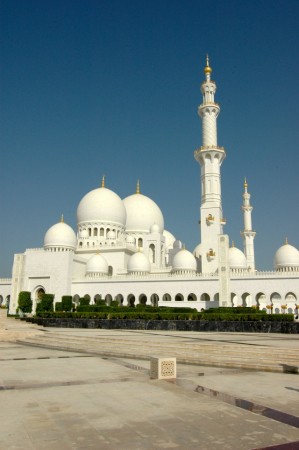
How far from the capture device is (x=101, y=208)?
49.5 m

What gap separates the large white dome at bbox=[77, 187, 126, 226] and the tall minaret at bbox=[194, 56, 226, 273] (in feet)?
39.6

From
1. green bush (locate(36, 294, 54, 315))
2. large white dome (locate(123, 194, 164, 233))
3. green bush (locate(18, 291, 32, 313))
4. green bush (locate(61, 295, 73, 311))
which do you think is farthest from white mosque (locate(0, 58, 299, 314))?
green bush (locate(61, 295, 73, 311))

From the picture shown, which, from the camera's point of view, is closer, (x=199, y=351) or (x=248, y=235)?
(x=199, y=351)

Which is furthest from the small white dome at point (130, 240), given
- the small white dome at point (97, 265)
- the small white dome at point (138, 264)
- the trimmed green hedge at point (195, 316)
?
the trimmed green hedge at point (195, 316)

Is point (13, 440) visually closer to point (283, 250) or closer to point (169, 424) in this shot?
point (169, 424)

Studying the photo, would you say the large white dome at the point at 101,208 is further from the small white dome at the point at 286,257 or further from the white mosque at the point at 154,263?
the small white dome at the point at 286,257

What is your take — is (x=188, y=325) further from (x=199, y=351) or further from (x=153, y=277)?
(x=153, y=277)

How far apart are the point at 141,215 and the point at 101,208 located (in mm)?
6469

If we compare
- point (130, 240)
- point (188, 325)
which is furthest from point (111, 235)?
point (188, 325)

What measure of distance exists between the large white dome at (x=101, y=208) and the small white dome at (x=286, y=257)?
20277 mm

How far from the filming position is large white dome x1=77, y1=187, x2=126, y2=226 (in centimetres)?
4947

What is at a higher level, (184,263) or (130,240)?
(130,240)

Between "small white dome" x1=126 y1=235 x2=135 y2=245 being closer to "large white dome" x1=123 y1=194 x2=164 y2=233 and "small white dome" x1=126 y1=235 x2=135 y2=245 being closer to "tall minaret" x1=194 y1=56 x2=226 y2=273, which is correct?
"large white dome" x1=123 y1=194 x2=164 y2=233

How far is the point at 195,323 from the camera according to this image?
21891 millimetres
